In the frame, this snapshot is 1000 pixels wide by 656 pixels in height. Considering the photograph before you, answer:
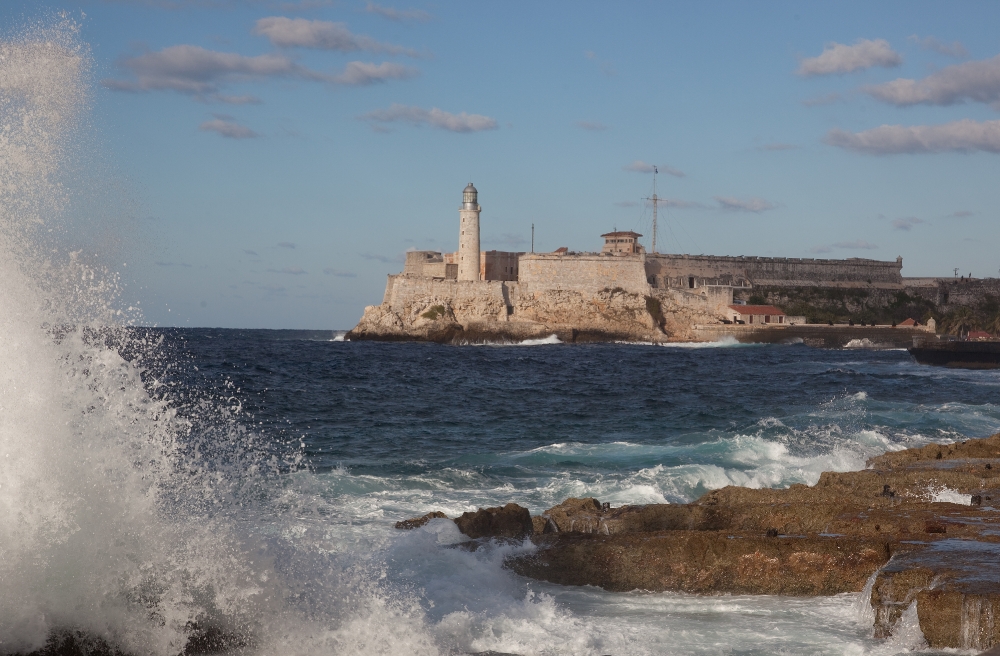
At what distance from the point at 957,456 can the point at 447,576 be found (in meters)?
8.52

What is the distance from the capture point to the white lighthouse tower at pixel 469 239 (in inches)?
2441

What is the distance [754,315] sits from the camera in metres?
66.7

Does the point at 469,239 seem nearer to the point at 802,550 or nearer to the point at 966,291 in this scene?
the point at 966,291

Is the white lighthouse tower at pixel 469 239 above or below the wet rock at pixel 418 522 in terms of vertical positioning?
above

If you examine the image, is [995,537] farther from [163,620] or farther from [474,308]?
[474,308]

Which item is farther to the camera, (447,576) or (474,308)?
(474,308)

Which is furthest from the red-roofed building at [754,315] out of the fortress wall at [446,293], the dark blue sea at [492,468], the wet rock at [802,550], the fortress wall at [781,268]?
the wet rock at [802,550]

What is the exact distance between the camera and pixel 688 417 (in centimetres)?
2055

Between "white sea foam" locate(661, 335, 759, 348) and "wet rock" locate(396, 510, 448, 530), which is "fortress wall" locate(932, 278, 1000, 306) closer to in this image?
"white sea foam" locate(661, 335, 759, 348)

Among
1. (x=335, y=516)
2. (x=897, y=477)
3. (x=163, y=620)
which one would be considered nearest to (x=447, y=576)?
(x=163, y=620)

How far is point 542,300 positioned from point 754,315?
15.5 m

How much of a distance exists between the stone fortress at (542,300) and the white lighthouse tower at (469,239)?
0.07 m

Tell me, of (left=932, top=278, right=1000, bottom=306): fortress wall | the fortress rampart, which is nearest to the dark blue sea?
the fortress rampart

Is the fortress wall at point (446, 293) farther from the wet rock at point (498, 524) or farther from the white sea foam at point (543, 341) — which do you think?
the wet rock at point (498, 524)
